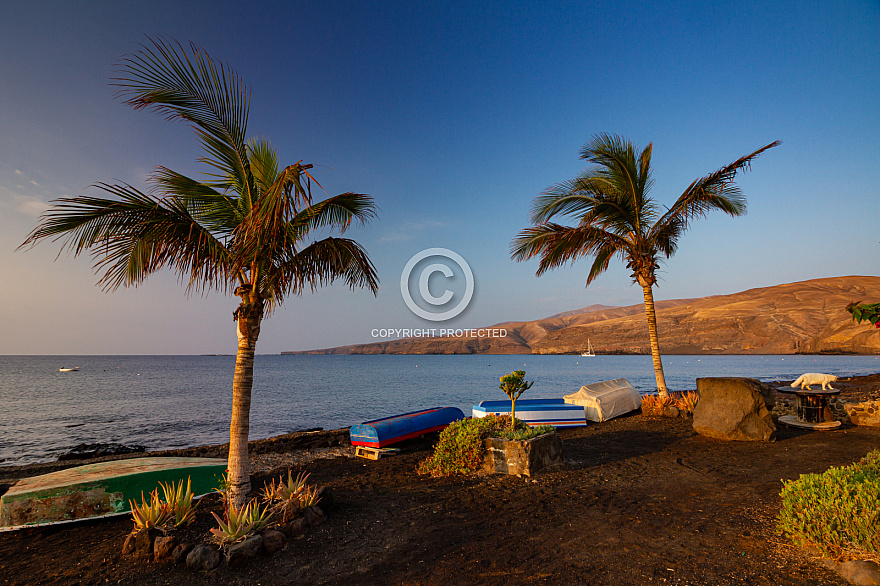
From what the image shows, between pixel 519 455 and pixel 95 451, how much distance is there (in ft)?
64.6

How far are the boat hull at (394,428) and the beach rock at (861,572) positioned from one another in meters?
9.39

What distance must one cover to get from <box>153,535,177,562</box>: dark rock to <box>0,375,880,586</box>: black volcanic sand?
99 millimetres

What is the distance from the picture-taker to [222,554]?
4781 mm

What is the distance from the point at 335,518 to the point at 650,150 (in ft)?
48.6

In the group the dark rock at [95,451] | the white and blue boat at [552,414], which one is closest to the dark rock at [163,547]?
the white and blue boat at [552,414]

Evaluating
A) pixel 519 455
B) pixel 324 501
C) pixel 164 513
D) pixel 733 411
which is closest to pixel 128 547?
pixel 164 513

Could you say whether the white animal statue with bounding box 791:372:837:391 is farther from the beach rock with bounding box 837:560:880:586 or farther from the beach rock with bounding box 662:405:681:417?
the beach rock with bounding box 837:560:880:586

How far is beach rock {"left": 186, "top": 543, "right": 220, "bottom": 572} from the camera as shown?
15.1ft

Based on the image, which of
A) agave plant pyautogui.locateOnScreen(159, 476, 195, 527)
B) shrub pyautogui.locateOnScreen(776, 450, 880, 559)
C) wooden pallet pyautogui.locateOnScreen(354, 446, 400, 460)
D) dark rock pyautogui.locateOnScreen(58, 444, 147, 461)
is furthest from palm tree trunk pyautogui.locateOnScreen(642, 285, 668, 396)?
dark rock pyautogui.locateOnScreen(58, 444, 147, 461)

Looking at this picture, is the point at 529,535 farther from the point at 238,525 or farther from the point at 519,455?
the point at 238,525

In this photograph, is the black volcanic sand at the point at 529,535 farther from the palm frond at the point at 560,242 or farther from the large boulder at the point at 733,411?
the palm frond at the point at 560,242

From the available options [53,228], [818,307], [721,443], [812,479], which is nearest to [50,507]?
[53,228]

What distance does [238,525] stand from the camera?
5035 mm

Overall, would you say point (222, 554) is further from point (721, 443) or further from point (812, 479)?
point (721, 443)
